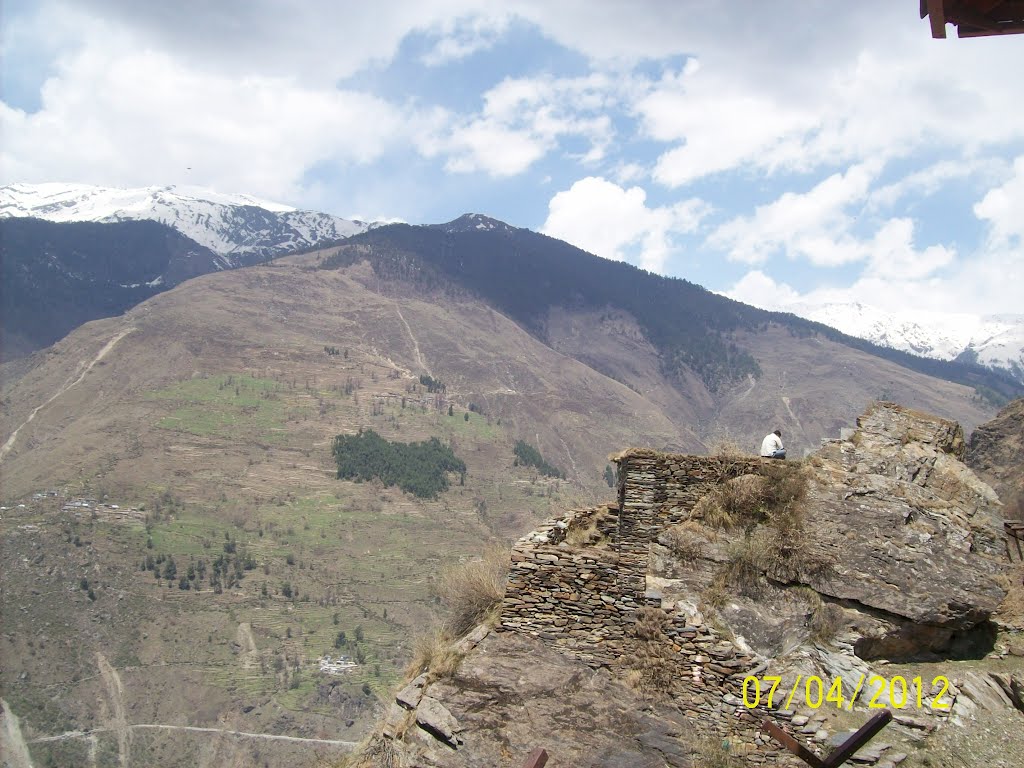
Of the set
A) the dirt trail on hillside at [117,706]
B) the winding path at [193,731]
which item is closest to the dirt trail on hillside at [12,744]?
the winding path at [193,731]

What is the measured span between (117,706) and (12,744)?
1211cm

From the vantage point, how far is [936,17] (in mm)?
5793

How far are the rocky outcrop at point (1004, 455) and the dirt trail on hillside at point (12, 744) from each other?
359 ft

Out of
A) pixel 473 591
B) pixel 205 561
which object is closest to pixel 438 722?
pixel 473 591

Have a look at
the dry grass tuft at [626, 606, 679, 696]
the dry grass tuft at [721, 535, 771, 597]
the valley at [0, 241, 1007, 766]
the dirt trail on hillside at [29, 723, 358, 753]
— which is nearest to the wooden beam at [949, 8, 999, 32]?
the dry grass tuft at [721, 535, 771, 597]

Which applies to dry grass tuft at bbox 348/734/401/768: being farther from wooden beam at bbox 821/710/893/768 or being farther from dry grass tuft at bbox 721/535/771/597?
wooden beam at bbox 821/710/893/768

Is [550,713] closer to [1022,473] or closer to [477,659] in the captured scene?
[477,659]

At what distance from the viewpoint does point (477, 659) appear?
10.8 metres

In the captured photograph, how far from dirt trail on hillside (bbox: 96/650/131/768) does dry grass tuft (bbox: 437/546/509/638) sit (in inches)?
4126

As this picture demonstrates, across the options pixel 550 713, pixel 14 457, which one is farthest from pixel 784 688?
pixel 14 457

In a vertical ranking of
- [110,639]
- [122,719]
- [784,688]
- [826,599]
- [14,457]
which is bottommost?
[122,719]

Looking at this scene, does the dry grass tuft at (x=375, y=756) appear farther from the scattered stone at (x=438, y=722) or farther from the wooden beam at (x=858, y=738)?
the wooden beam at (x=858, y=738)

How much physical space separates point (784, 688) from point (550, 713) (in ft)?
9.82

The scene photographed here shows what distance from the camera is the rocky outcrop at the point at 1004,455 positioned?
1115 inches
